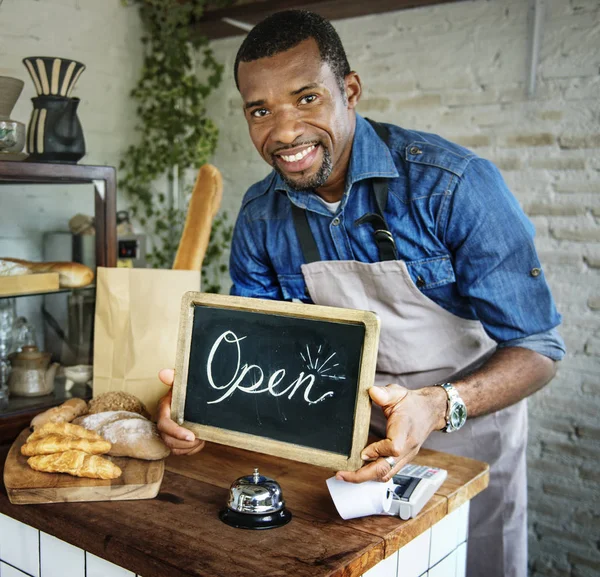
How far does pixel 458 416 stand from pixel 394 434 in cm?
23

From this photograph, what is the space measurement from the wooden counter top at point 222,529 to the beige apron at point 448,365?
37cm

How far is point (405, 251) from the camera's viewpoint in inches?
62.6

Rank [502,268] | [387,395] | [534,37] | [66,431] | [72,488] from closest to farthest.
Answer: [387,395]
[72,488]
[66,431]
[502,268]
[534,37]

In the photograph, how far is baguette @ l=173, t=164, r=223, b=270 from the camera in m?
1.97

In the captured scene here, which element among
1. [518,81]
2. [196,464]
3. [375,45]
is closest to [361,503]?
[196,464]

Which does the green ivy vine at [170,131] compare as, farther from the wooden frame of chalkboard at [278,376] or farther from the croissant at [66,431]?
the wooden frame of chalkboard at [278,376]

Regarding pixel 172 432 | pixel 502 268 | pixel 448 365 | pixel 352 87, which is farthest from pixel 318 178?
pixel 172 432

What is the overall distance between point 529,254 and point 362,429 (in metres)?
0.61

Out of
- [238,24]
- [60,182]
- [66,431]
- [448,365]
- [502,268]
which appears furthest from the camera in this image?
[238,24]

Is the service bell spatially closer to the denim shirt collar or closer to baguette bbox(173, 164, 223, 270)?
the denim shirt collar

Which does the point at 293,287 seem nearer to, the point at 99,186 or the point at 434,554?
the point at 99,186

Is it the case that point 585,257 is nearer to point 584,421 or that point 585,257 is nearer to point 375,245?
point 584,421

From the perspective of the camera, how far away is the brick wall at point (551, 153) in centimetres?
281

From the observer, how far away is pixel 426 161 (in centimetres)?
157
